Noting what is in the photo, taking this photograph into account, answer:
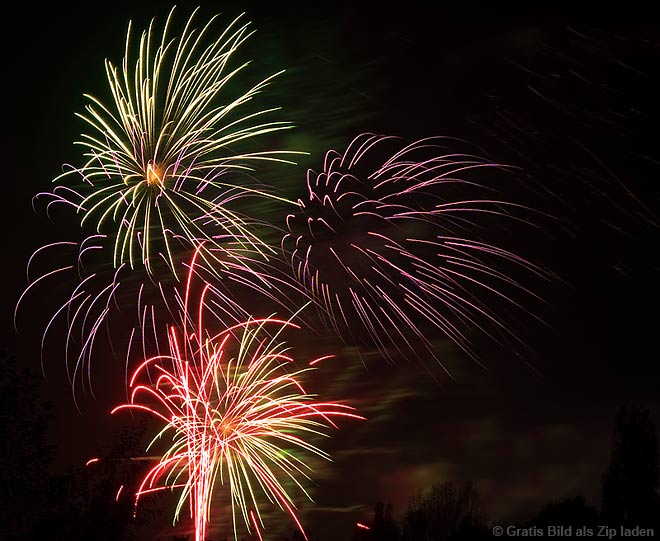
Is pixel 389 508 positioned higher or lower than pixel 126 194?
lower

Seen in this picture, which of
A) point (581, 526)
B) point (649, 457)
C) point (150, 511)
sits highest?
point (150, 511)

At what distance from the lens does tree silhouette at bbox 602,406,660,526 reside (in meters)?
26.9

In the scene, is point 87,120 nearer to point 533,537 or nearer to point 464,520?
point 533,537

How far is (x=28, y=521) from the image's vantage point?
477 inches

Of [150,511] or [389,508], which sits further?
[389,508]

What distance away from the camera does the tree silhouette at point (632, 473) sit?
88.4 ft

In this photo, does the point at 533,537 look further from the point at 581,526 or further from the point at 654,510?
the point at 654,510

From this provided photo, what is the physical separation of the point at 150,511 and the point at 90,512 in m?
1.66

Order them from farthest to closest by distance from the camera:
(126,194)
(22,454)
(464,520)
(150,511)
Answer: (464,520)
(126,194)
(150,511)
(22,454)

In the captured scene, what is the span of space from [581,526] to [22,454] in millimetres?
21200

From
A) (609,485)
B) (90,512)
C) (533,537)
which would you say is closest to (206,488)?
(90,512)

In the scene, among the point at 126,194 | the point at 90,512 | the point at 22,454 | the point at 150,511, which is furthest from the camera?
the point at 126,194

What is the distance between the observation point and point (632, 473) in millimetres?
28188

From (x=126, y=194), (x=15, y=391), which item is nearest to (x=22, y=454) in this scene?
(x=15, y=391)
